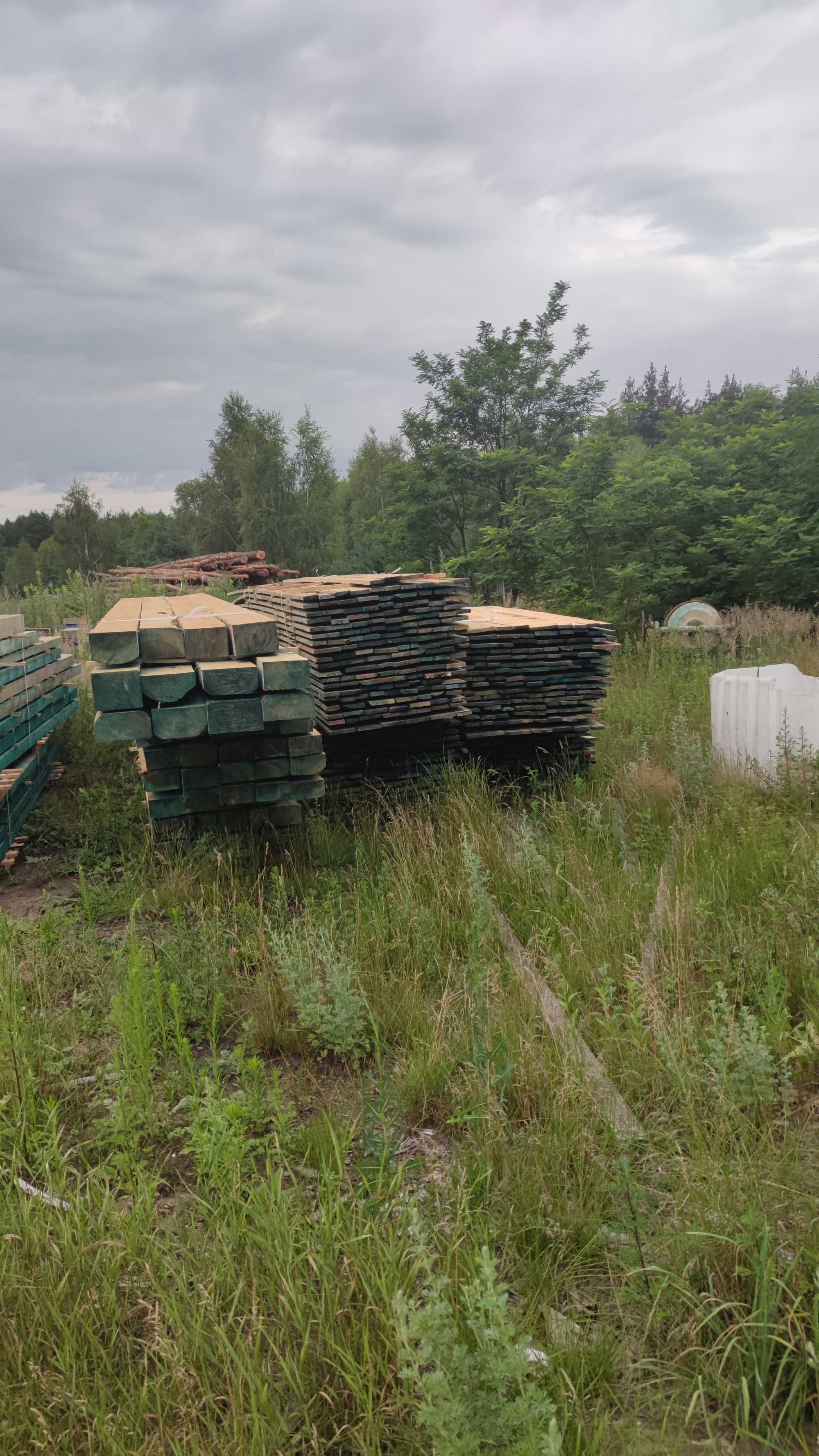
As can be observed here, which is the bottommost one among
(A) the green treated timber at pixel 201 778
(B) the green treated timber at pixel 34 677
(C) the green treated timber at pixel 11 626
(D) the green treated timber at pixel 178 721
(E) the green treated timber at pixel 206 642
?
(A) the green treated timber at pixel 201 778

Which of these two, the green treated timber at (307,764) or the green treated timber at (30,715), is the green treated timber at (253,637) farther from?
the green treated timber at (30,715)

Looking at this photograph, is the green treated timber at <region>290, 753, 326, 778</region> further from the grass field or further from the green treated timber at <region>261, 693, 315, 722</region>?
the grass field

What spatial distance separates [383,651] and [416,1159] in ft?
12.9

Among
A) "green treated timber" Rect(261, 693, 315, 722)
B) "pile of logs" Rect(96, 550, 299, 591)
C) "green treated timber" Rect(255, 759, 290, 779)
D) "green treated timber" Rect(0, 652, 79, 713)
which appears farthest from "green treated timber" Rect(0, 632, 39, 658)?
"pile of logs" Rect(96, 550, 299, 591)

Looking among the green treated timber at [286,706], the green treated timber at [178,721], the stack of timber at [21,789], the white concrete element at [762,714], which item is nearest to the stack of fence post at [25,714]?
the stack of timber at [21,789]

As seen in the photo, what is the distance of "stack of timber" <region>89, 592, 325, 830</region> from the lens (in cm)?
479

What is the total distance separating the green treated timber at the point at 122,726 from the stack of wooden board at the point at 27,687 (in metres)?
1.40

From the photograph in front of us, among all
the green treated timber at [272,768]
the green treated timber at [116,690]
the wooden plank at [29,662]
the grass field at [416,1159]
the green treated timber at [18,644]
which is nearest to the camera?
the grass field at [416,1159]

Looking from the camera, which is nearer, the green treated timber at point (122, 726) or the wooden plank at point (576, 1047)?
the wooden plank at point (576, 1047)

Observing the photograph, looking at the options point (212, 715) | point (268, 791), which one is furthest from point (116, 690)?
point (268, 791)

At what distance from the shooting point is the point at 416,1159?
270cm

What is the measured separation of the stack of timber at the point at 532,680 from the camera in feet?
22.4

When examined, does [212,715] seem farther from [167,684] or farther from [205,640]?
[205,640]

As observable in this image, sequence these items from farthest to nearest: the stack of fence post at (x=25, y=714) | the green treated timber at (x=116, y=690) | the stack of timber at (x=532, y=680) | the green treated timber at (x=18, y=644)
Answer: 1. the stack of timber at (x=532, y=680)
2. the green treated timber at (x=18, y=644)
3. the stack of fence post at (x=25, y=714)
4. the green treated timber at (x=116, y=690)
